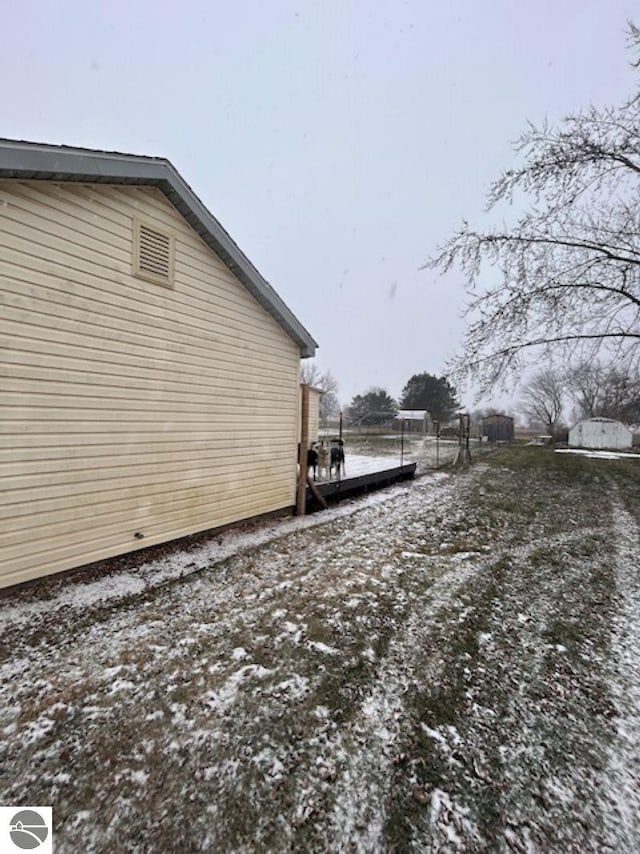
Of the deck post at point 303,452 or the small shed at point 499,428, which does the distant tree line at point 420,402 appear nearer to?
the small shed at point 499,428

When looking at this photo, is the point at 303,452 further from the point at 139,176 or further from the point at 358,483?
the point at 139,176

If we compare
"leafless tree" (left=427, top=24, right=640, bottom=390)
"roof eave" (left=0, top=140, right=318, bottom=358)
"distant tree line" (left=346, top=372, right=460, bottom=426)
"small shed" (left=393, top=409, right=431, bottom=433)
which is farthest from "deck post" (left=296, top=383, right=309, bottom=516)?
"distant tree line" (left=346, top=372, right=460, bottom=426)

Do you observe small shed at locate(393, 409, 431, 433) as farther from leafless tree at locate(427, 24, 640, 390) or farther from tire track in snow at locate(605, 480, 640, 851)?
tire track in snow at locate(605, 480, 640, 851)

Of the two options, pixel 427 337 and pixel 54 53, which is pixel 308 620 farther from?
pixel 427 337

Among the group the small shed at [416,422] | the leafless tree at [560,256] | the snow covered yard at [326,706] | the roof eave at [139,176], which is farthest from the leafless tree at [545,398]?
the snow covered yard at [326,706]

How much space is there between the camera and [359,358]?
289 ft

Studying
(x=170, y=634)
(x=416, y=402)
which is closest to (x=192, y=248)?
(x=170, y=634)

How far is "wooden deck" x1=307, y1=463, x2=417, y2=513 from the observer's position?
25.4 ft

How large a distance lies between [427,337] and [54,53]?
47.7 m

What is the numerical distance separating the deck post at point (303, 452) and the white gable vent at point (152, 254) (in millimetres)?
2883

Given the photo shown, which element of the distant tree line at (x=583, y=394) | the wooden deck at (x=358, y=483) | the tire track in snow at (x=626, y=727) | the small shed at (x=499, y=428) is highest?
the distant tree line at (x=583, y=394)

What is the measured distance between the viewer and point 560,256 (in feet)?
33.3

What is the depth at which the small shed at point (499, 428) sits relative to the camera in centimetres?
3306

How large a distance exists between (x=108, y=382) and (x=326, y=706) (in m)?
3.69
